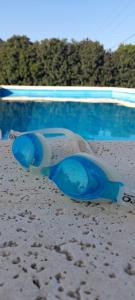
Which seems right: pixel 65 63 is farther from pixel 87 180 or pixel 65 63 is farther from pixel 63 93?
pixel 87 180

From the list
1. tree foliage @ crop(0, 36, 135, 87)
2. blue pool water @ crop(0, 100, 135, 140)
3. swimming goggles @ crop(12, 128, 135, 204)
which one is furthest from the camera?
tree foliage @ crop(0, 36, 135, 87)

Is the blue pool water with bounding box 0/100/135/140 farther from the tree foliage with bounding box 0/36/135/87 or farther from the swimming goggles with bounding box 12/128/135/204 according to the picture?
the swimming goggles with bounding box 12/128/135/204

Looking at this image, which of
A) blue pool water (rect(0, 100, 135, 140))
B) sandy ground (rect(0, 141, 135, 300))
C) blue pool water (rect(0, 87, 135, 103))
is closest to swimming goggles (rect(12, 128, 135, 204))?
sandy ground (rect(0, 141, 135, 300))

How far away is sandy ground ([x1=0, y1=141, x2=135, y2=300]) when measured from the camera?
1.28 metres

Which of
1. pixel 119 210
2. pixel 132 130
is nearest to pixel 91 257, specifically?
pixel 119 210

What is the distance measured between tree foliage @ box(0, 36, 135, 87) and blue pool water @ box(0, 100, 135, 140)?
331 cm

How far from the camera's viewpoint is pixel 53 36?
55.7 ft

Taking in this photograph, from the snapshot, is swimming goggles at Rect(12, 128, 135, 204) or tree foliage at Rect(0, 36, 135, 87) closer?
swimming goggles at Rect(12, 128, 135, 204)

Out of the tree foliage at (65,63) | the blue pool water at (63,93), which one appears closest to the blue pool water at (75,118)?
the blue pool water at (63,93)

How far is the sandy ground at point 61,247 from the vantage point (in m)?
1.28

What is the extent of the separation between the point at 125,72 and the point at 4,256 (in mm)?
16456

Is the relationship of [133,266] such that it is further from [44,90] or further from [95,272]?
[44,90]

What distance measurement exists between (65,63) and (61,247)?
1568 cm

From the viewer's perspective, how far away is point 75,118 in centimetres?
1062
